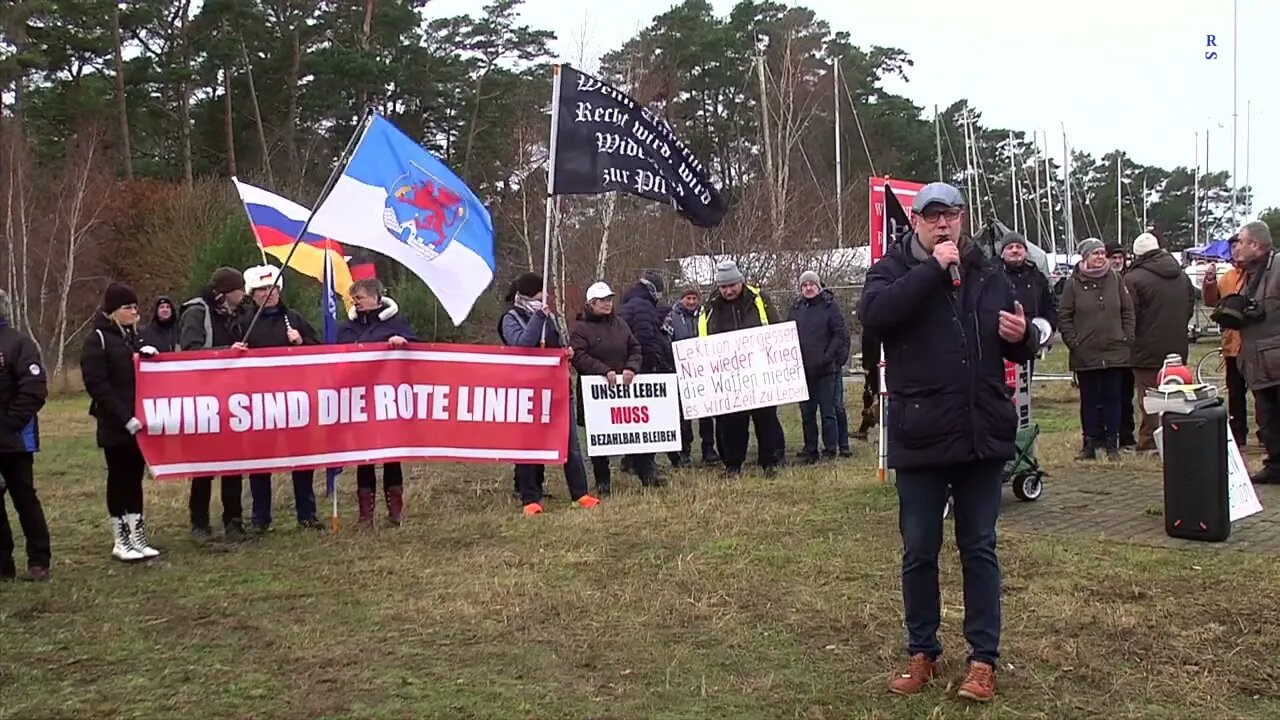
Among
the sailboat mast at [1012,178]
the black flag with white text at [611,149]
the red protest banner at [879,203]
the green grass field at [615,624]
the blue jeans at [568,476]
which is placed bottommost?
the green grass field at [615,624]

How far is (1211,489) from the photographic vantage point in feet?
23.0

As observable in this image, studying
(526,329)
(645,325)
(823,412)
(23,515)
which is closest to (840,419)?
(823,412)

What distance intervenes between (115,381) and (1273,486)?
343 inches

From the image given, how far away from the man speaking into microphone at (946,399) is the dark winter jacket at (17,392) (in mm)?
5195

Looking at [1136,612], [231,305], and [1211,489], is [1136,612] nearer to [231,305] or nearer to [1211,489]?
[1211,489]

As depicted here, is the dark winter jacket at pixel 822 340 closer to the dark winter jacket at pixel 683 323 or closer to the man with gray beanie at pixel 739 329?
the man with gray beanie at pixel 739 329

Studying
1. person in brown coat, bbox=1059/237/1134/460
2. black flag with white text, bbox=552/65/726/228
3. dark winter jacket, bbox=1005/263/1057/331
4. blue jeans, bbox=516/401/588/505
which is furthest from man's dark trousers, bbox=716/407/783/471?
person in brown coat, bbox=1059/237/1134/460

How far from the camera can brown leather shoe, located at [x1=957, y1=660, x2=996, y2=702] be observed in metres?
4.51

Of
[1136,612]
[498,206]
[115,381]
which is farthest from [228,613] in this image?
[498,206]

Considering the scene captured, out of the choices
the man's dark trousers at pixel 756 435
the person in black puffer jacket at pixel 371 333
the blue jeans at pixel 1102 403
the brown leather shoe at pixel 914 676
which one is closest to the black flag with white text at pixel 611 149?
the person in black puffer jacket at pixel 371 333

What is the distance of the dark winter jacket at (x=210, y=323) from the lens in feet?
27.2

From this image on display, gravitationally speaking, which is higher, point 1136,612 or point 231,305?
point 231,305

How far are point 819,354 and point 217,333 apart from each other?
594cm

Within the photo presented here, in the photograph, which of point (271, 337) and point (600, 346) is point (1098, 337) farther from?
point (271, 337)
